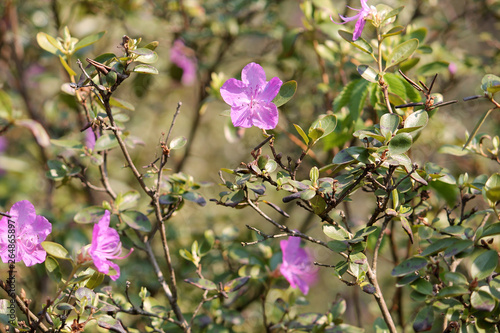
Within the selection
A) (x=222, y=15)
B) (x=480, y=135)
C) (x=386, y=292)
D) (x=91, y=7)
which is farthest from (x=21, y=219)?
(x=386, y=292)

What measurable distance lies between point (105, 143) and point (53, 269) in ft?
0.92

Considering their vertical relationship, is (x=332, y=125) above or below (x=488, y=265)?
above

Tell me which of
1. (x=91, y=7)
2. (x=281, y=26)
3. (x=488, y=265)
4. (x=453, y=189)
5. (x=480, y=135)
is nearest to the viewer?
(x=488, y=265)

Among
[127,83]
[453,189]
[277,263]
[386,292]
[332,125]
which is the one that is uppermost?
[332,125]

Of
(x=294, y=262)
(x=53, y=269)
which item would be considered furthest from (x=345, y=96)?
(x=53, y=269)

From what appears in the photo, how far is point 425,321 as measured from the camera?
0.89m

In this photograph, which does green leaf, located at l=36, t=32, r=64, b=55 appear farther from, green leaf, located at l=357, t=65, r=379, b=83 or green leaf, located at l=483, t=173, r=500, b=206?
green leaf, located at l=483, t=173, r=500, b=206

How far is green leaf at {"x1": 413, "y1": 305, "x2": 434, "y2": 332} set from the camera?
89 centimetres

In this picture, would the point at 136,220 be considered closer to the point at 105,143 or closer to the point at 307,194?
the point at 105,143

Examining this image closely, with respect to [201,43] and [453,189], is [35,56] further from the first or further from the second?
[453,189]

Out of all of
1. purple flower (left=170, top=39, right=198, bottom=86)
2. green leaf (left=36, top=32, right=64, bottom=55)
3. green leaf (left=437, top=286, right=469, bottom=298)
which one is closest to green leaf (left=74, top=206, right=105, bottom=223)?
green leaf (left=36, top=32, right=64, bottom=55)

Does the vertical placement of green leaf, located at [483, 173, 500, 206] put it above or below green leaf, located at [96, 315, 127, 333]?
above

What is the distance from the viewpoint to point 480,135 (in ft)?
3.64

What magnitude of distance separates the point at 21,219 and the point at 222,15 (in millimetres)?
1229
